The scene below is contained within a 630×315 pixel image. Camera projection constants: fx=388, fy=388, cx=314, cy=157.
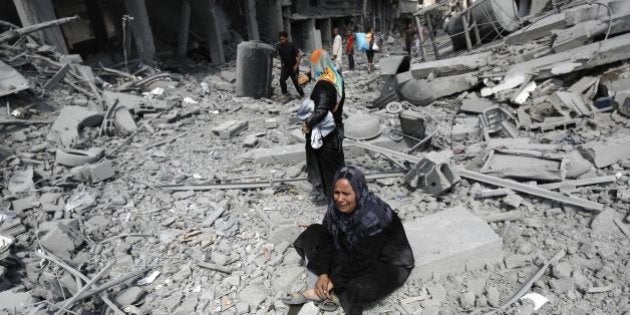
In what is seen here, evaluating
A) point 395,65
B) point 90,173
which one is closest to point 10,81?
point 90,173

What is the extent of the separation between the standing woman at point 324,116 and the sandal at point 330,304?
166 cm

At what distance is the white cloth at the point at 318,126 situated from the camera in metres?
4.24

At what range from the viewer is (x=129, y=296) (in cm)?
353

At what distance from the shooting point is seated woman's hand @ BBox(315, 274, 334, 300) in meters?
3.19

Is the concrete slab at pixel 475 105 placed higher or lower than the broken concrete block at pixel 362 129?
lower

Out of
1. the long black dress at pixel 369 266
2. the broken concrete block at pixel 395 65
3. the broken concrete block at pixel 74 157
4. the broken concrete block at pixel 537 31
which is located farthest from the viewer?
the broken concrete block at pixel 395 65

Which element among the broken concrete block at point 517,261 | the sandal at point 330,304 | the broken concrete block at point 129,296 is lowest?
the broken concrete block at point 517,261

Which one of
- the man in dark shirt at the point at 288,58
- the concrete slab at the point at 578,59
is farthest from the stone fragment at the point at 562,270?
the man in dark shirt at the point at 288,58

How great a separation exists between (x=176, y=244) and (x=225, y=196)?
1.14m

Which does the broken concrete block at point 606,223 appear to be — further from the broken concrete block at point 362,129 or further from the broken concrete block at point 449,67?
the broken concrete block at point 449,67

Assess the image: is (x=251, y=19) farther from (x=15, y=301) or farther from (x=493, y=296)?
(x=493, y=296)

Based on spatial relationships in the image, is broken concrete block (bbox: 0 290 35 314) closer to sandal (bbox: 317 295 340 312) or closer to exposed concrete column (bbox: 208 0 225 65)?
sandal (bbox: 317 295 340 312)

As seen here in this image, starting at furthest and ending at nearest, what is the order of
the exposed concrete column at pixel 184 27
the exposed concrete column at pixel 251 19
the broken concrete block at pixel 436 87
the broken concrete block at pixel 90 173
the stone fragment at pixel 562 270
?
the exposed concrete column at pixel 251 19, the exposed concrete column at pixel 184 27, the broken concrete block at pixel 436 87, the broken concrete block at pixel 90 173, the stone fragment at pixel 562 270

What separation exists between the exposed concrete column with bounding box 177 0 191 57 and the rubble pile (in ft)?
16.6
